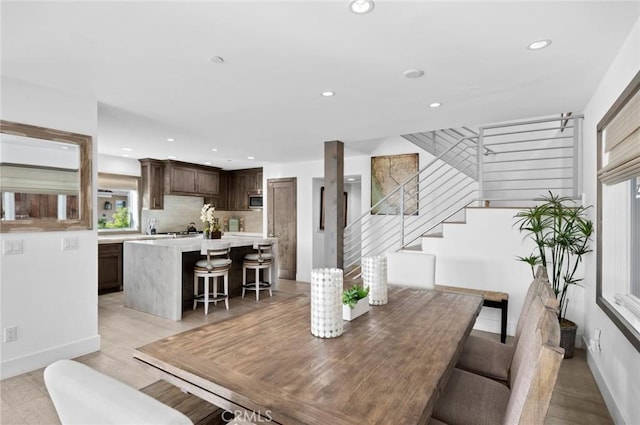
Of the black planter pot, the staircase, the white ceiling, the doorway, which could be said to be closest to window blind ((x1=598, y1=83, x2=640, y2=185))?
the white ceiling

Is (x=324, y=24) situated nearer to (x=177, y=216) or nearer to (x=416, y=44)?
(x=416, y=44)

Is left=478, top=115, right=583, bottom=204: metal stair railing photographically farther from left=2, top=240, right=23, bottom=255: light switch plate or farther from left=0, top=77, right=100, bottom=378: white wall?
left=2, top=240, right=23, bottom=255: light switch plate


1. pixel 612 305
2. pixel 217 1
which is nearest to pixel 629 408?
pixel 612 305

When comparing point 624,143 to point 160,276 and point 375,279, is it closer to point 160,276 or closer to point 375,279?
point 375,279

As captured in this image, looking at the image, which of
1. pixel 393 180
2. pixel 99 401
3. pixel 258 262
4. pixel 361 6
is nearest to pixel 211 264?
pixel 258 262

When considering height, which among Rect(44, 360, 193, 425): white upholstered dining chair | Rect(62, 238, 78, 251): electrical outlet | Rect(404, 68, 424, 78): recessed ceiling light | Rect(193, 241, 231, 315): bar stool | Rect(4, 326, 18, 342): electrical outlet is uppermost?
Rect(404, 68, 424, 78): recessed ceiling light

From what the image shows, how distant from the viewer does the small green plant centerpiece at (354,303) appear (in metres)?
1.73

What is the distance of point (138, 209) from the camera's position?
659 centimetres

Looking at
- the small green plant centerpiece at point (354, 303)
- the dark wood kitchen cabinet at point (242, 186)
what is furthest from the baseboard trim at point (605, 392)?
the dark wood kitchen cabinet at point (242, 186)

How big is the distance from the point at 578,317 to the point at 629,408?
174 cm

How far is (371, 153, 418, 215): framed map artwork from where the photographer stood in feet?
18.5

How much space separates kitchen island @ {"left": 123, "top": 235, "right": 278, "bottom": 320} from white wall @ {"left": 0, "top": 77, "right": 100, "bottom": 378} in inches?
37.4

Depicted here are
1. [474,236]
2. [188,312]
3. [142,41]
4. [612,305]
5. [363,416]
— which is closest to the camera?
[363,416]

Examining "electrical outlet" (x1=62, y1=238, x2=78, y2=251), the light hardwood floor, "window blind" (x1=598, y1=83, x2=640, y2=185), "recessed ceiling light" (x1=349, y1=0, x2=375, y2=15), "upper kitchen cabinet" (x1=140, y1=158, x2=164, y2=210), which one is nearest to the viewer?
"recessed ceiling light" (x1=349, y1=0, x2=375, y2=15)
